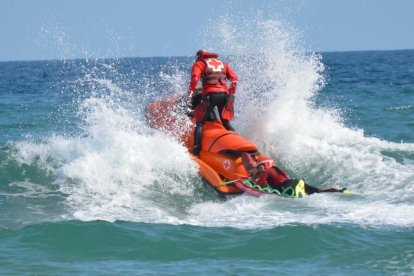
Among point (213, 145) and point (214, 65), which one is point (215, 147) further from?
point (214, 65)

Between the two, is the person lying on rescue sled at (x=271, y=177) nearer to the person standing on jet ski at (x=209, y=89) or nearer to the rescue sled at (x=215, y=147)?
the rescue sled at (x=215, y=147)

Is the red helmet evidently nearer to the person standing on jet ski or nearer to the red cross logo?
the person standing on jet ski

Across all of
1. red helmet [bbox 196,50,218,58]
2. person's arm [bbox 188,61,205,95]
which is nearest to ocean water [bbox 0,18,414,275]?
person's arm [bbox 188,61,205,95]

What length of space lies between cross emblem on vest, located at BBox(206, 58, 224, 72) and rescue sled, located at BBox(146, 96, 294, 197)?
0.66 meters

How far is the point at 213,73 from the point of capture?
31.8 feet

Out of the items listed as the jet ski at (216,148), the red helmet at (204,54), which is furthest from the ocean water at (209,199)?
the red helmet at (204,54)

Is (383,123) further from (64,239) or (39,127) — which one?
(64,239)

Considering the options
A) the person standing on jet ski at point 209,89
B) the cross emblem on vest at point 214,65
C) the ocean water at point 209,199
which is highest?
the cross emblem on vest at point 214,65

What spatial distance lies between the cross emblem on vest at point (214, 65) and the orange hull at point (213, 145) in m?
0.71

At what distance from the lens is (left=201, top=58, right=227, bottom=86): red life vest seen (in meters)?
9.70

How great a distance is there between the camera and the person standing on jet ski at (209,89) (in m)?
9.64

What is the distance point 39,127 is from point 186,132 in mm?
6631

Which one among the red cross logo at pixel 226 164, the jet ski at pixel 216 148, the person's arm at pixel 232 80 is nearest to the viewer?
the jet ski at pixel 216 148

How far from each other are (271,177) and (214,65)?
207cm
